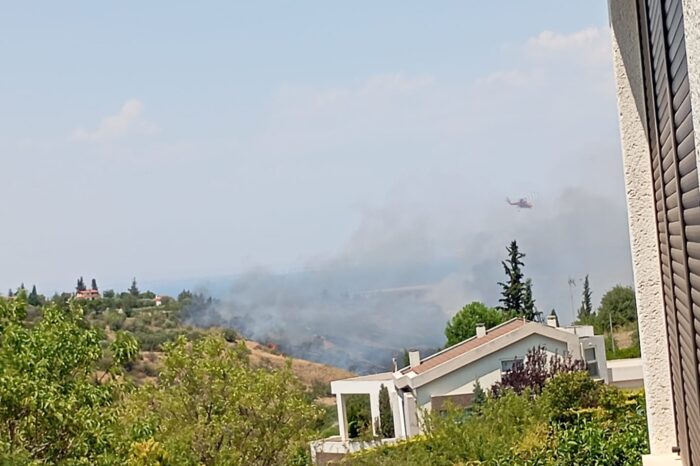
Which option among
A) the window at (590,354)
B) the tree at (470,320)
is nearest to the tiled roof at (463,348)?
the window at (590,354)

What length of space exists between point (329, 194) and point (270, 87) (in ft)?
103

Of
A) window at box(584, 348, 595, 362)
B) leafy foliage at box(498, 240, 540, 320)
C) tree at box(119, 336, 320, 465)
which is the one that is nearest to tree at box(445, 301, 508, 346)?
leafy foliage at box(498, 240, 540, 320)

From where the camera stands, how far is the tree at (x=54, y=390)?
752 cm

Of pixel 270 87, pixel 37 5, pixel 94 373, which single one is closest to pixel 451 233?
pixel 270 87

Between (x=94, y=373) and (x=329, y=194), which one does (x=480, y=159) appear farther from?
(x=94, y=373)

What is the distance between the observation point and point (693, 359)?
2180 mm

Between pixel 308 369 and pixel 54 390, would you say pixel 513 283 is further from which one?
pixel 54 390

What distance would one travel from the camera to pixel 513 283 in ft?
144

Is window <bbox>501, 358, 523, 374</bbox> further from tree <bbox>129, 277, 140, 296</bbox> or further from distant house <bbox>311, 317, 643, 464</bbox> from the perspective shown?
tree <bbox>129, 277, 140, 296</bbox>

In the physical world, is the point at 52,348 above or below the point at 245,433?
above

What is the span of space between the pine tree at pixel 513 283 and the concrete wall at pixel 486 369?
19.0m

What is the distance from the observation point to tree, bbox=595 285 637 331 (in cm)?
3994

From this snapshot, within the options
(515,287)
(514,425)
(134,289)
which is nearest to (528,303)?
(515,287)

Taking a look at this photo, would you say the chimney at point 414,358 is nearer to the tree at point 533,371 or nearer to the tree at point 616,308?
the tree at point 533,371
